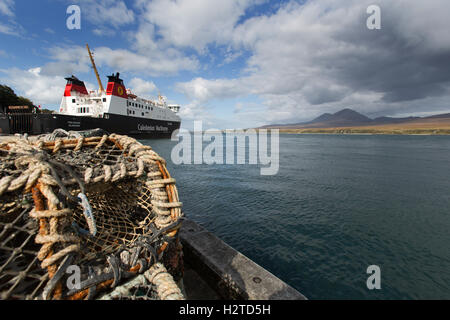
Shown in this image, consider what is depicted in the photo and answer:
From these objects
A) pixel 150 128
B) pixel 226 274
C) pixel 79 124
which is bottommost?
pixel 226 274

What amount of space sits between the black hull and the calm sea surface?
2644 cm

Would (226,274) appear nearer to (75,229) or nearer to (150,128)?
(75,229)

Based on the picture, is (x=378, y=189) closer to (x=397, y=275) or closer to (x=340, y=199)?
(x=340, y=199)

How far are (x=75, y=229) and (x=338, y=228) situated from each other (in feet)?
32.4

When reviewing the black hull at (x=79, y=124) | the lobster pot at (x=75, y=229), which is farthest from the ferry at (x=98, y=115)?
the lobster pot at (x=75, y=229)

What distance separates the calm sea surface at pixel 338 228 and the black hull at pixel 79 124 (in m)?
26.4

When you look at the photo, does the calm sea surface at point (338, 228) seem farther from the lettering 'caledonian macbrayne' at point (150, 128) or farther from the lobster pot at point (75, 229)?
the lettering 'caledonian macbrayne' at point (150, 128)

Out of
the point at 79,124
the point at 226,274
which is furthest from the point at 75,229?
the point at 79,124

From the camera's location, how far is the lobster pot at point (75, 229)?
1.91 metres

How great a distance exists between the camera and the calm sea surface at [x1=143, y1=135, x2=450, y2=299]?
5872mm

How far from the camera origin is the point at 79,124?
33.7 m

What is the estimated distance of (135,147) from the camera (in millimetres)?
3209

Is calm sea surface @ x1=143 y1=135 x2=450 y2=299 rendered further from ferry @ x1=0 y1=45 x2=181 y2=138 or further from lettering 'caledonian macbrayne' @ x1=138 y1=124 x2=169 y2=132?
lettering 'caledonian macbrayne' @ x1=138 y1=124 x2=169 y2=132
